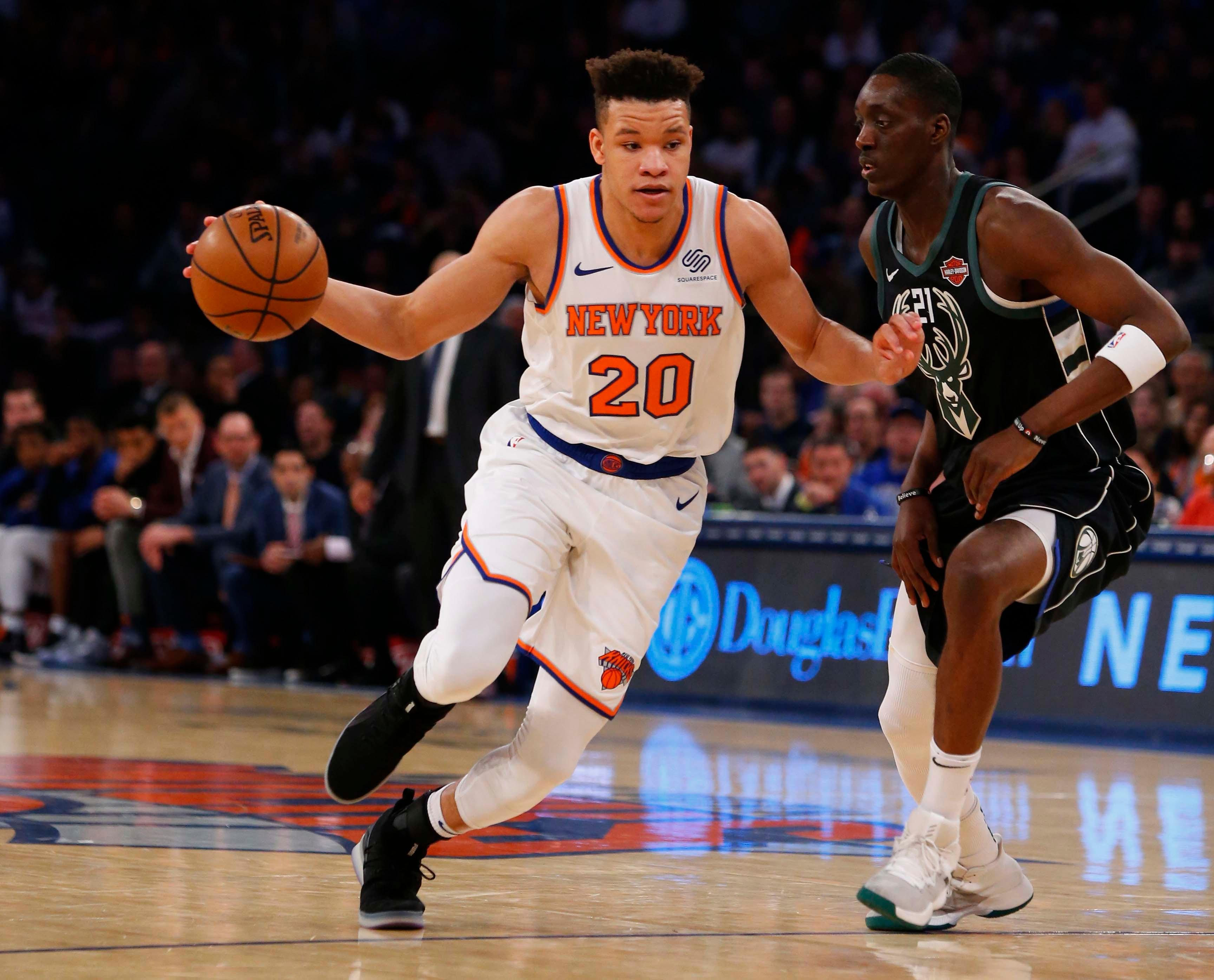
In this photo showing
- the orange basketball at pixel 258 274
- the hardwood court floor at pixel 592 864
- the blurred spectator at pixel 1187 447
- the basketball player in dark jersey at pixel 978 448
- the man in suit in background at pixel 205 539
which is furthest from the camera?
the man in suit in background at pixel 205 539

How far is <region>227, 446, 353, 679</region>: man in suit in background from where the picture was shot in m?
11.6

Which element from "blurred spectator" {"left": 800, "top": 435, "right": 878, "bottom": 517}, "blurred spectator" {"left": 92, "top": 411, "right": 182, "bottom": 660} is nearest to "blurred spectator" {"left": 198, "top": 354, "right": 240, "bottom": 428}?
"blurred spectator" {"left": 92, "top": 411, "right": 182, "bottom": 660}

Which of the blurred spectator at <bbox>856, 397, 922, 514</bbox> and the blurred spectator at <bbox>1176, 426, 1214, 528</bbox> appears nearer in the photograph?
the blurred spectator at <bbox>1176, 426, 1214, 528</bbox>

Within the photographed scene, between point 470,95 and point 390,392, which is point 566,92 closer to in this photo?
point 470,95

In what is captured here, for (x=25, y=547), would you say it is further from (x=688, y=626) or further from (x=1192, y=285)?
(x=1192, y=285)

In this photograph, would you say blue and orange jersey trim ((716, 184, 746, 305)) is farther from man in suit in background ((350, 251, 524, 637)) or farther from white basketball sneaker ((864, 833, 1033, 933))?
man in suit in background ((350, 251, 524, 637))

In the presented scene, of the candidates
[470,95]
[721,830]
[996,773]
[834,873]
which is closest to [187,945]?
[834,873]

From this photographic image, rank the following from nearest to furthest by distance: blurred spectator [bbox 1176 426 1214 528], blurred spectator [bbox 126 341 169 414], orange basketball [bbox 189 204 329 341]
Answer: orange basketball [bbox 189 204 329 341]
blurred spectator [bbox 1176 426 1214 528]
blurred spectator [bbox 126 341 169 414]

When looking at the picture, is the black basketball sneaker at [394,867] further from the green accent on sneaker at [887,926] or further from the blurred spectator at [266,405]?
the blurred spectator at [266,405]

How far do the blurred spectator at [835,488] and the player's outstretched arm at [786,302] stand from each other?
589 centimetres

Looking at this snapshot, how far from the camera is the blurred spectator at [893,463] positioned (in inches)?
409

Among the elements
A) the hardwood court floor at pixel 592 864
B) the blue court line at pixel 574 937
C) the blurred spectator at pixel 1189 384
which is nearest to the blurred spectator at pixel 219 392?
the hardwood court floor at pixel 592 864

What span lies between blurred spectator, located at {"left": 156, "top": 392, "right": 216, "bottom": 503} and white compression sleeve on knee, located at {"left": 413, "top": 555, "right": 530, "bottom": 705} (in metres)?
8.98

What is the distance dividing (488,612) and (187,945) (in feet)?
3.06
